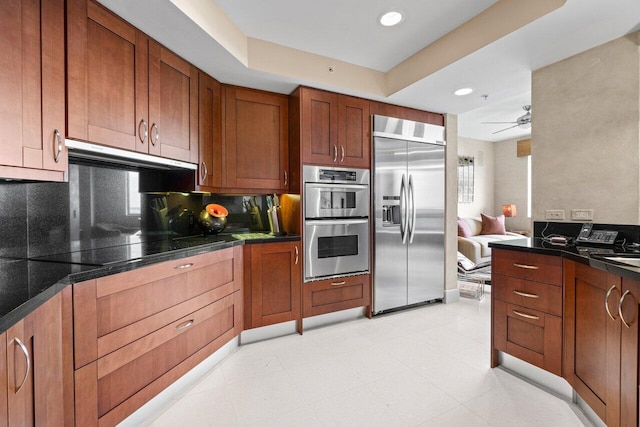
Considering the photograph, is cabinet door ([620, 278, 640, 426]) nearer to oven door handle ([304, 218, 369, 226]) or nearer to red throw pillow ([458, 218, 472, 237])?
oven door handle ([304, 218, 369, 226])

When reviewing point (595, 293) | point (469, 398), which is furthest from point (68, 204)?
point (595, 293)

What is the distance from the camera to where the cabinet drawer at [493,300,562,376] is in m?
1.75

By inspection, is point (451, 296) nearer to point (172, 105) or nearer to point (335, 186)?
point (335, 186)

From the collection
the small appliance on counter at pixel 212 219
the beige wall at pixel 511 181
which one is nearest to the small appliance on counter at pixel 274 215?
the small appliance on counter at pixel 212 219

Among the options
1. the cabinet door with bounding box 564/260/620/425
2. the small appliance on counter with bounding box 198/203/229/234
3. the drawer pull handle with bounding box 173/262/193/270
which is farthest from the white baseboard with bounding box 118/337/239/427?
the cabinet door with bounding box 564/260/620/425

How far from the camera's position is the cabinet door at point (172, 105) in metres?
1.92

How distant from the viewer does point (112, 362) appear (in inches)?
54.7

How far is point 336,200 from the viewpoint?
2865mm

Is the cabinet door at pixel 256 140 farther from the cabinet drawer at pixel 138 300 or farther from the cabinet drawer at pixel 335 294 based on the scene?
the cabinet drawer at pixel 335 294

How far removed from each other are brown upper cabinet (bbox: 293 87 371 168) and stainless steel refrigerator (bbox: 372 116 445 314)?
0.53 ft

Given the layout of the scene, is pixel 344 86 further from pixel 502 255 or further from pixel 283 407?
pixel 283 407

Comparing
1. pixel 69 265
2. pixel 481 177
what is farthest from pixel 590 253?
pixel 481 177

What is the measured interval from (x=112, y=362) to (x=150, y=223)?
1.25m

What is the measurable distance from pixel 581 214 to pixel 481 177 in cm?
508
